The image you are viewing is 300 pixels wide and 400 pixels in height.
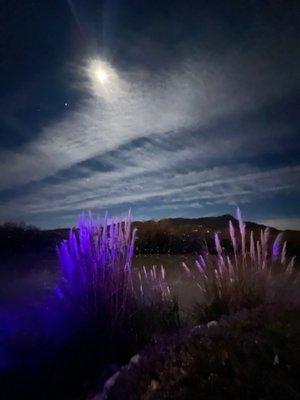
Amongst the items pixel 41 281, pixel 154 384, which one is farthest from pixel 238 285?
pixel 41 281

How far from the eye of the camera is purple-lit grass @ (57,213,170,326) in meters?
6.87

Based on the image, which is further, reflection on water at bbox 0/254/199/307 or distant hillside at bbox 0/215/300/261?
distant hillside at bbox 0/215/300/261

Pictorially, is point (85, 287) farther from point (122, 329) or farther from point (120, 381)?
point (120, 381)

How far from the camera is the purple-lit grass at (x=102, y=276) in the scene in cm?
687

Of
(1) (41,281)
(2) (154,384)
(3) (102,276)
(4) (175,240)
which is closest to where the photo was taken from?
(2) (154,384)

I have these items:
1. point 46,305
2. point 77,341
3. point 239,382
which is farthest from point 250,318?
point 46,305

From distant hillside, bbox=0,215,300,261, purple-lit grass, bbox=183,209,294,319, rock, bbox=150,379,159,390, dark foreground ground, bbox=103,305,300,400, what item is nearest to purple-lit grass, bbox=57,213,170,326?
purple-lit grass, bbox=183,209,294,319

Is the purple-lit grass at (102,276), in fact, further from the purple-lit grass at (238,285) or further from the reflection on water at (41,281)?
the reflection on water at (41,281)

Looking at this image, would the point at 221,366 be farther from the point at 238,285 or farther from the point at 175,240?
the point at 175,240

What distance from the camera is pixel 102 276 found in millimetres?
6910

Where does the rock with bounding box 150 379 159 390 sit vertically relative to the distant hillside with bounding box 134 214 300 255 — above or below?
below

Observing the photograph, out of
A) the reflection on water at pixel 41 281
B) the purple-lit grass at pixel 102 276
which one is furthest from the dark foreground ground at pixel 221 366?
the reflection on water at pixel 41 281

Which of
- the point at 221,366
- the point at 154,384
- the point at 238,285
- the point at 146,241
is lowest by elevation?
the point at 154,384

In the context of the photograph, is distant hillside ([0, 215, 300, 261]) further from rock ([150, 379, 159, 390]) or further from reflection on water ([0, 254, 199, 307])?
rock ([150, 379, 159, 390])
